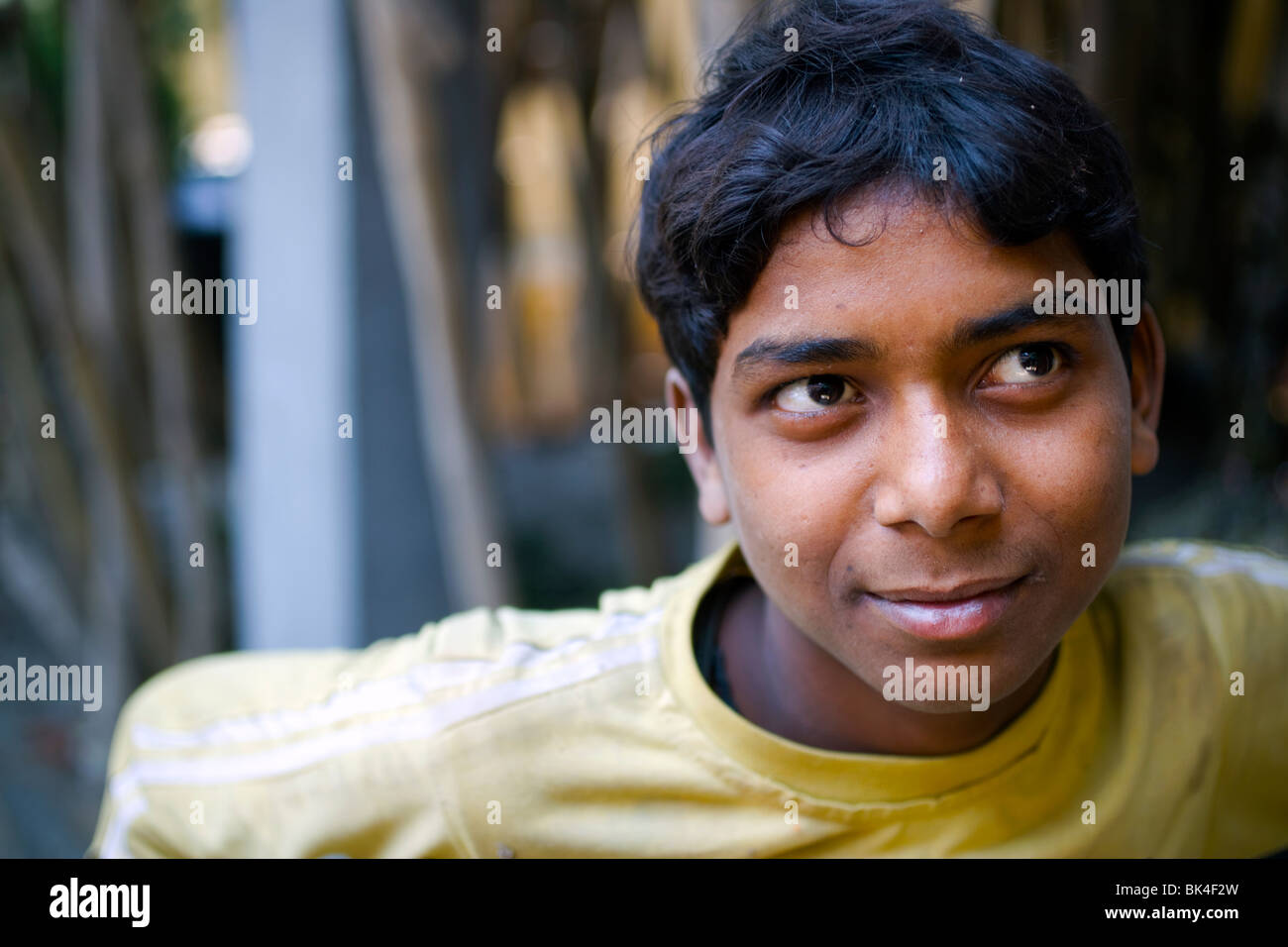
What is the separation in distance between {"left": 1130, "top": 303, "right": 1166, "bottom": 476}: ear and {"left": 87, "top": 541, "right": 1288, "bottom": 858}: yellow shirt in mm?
195

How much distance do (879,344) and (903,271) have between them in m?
0.05

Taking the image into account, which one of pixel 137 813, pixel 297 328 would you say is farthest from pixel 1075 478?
pixel 297 328

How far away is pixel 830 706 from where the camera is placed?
38.0 inches

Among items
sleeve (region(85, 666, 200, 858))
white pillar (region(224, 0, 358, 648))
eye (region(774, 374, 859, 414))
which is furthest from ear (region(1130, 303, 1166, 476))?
white pillar (region(224, 0, 358, 648))

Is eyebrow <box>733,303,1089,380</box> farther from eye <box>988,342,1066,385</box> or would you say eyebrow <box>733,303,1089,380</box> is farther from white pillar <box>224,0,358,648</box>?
white pillar <box>224,0,358,648</box>

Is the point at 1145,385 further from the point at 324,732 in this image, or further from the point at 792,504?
the point at 324,732

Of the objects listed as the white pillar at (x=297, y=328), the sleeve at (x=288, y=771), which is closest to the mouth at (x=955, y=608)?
the sleeve at (x=288, y=771)

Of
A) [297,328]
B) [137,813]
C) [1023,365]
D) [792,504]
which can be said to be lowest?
[137,813]

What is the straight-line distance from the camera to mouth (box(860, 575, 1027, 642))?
0.80 metres

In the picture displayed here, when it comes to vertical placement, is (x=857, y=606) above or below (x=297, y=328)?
below

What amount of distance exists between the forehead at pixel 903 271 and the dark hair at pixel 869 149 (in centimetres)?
1

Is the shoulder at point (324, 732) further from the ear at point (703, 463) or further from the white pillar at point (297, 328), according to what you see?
the white pillar at point (297, 328)

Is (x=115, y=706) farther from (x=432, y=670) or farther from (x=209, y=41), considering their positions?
(x=209, y=41)

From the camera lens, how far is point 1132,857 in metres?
0.97
